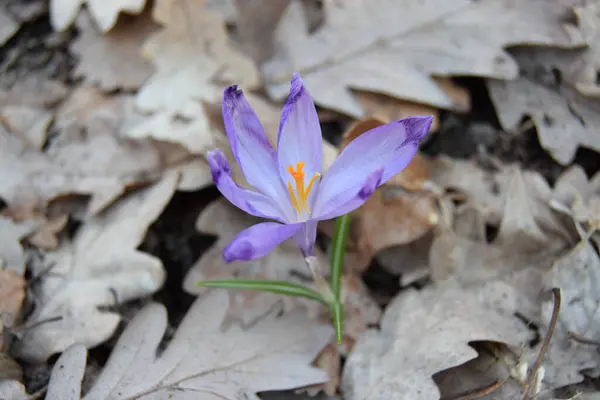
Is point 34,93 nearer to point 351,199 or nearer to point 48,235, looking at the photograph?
point 48,235

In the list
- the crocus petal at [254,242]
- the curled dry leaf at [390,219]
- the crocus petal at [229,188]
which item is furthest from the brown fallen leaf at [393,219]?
the crocus petal at [254,242]

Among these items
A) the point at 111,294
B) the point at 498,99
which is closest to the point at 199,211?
the point at 111,294

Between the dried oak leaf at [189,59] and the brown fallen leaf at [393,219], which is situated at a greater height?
the dried oak leaf at [189,59]

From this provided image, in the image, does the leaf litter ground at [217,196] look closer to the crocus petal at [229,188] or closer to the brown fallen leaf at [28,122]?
the brown fallen leaf at [28,122]

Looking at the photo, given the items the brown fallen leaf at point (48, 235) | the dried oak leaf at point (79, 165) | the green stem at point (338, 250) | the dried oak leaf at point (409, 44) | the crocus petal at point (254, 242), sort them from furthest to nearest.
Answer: the dried oak leaf at point (409, 44) → the dried oak leaf at point (79, 165) → the brown fallen leaf at point (48, 235) → the green stem at point (338, 250) → the crocus petal at point (254, 242)

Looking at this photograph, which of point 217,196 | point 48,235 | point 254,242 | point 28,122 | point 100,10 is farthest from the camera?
point 100,10

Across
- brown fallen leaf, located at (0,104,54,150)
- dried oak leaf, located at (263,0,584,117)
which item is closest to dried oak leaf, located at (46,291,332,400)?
dried oak leaf, located at (263,0,584,117)

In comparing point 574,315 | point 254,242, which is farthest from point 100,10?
point 574,315
